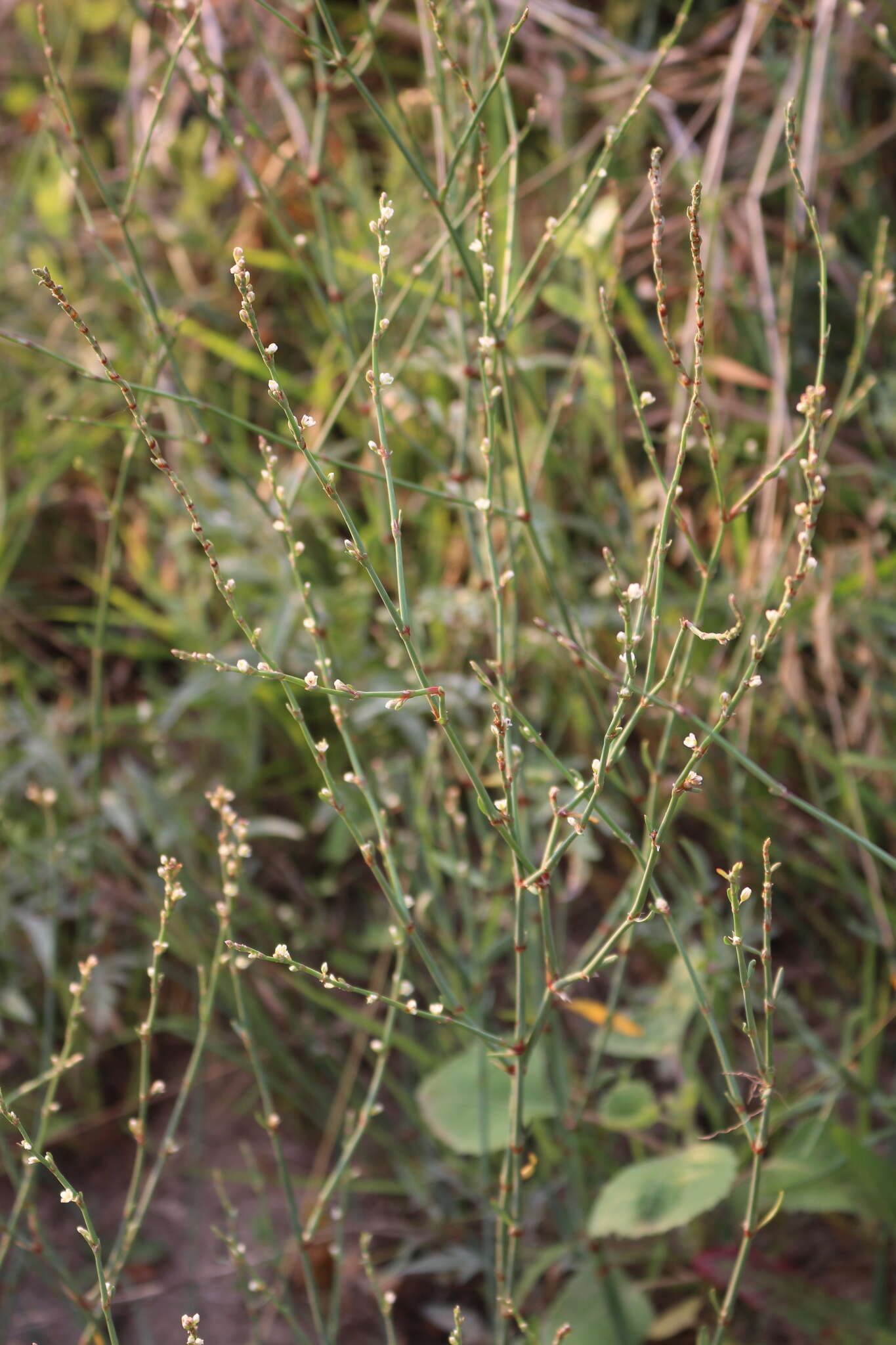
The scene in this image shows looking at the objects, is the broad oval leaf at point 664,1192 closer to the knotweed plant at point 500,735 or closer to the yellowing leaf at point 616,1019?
the knotweed plant at point 500,735

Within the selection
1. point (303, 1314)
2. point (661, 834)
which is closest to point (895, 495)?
point (661, 834)

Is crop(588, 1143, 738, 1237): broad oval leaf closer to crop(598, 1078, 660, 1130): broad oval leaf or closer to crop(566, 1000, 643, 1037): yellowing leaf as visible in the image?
crop(598, 1078, 660, 1130): broad oval leaf

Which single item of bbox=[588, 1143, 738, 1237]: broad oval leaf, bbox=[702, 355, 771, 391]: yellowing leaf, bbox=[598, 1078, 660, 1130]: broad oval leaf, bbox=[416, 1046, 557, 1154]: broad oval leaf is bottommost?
bbox=[416, 1046, 557, 1154]: broad oval leaf

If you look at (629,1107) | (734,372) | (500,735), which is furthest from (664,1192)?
(734,372)

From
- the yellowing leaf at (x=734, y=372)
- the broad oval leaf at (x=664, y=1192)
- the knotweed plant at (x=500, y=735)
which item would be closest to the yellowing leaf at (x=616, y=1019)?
the knotweed plant at (x=500, y=735)

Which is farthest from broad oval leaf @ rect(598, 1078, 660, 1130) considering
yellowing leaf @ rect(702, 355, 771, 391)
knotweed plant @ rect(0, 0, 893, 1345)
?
yellowing leaf @ rect(702, 355, 771, 391)

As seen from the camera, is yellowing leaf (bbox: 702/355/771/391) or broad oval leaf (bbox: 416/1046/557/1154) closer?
broad oval leaf (bbox: 416/1046/557/1154)

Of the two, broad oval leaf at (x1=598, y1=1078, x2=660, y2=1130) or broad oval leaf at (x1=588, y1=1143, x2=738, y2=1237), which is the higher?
broad oval leaf at (x1=588, y1=1143, x2=738, y2=1237)

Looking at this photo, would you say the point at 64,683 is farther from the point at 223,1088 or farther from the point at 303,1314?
the point at 303,1314
